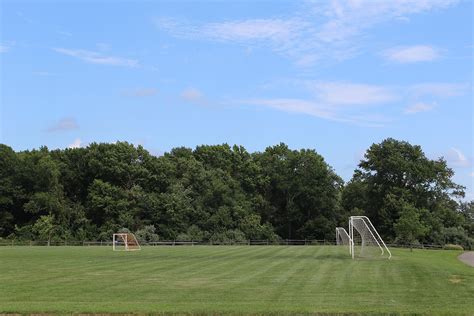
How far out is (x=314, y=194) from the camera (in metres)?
91.0

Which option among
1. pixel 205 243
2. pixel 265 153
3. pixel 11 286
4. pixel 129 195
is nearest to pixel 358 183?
pixel 265 153

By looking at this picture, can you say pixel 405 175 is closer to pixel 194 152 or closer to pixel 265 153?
pixel 265 153

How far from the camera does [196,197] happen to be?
8725cm

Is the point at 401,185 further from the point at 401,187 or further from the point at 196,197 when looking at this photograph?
the point at 196,197

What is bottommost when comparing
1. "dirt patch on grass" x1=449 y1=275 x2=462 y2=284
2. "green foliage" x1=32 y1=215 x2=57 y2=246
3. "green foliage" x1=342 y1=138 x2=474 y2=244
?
"dirt patch on grass" x1=449 y1=275 x2=462 y2=284


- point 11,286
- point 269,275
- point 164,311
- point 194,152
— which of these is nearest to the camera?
point 164,311

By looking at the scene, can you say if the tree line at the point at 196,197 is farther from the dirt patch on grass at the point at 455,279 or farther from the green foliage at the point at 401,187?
the dirt patch on grass at the point at 455,279

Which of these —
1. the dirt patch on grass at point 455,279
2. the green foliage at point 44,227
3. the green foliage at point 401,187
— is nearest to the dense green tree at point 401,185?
the green foliage at point 401,187

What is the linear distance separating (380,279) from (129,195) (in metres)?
67.8

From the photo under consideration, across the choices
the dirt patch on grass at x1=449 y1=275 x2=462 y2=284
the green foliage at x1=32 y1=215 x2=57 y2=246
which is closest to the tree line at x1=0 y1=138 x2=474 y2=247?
the green foliage at x1=32 y1=215 x2=57 y2=246

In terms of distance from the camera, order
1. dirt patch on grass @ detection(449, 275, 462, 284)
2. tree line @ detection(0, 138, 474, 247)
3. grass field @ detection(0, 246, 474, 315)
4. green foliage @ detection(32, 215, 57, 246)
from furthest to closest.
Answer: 1. tree line @ detection(0, 138, 474, 247)
2. green foliage @ detection(32, 215, 57, 246)
3. dirt patch on grass @ detection(449, 275, 462, 284)
4. grass field @ detection(0, 246, 474, 315)

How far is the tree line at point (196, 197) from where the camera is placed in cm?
7938

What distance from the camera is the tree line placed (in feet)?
260

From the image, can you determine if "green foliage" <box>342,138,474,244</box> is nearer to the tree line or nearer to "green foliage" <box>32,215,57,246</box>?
the tree line
